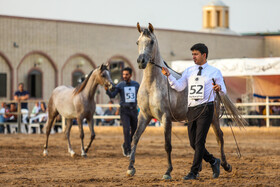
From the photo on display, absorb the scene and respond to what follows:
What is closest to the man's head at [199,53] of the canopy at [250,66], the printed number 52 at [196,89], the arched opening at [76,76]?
the printed number 52 at [196,89]

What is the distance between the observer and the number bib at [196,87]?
376 inches

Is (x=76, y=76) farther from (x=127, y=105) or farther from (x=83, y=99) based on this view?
(x=127, y=105)

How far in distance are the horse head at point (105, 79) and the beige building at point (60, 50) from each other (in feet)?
53.6

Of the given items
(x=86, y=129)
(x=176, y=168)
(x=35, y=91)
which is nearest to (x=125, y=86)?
(x=176, y=168)

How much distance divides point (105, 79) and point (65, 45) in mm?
26182

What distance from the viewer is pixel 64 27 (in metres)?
41.3

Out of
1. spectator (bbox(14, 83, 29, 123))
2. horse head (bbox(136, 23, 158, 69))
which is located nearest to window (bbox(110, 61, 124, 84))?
spectator (bbox(14, 83, 29, 123))

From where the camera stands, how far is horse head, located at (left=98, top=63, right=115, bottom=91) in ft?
50.6

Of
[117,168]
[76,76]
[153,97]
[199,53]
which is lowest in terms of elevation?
[117,168]

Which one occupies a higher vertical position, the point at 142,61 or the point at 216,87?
the point at 142,61

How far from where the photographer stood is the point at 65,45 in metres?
41.4

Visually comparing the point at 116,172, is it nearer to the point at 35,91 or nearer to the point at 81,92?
the point at 81,92

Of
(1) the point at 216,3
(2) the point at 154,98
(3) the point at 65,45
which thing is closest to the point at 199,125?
(2) the point at 154,98

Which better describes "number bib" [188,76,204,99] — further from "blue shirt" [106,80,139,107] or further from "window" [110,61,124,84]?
"window" [110,61,124,84]
